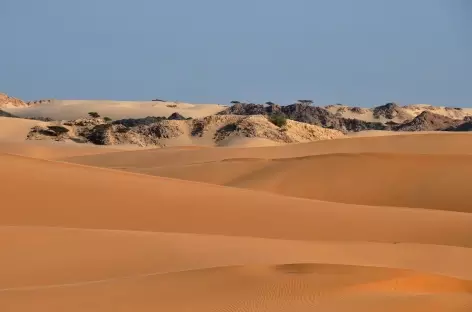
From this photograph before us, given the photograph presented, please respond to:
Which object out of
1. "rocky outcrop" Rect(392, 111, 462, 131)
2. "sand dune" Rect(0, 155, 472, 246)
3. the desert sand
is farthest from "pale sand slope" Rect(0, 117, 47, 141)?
"sand dune" Rect(0, 155, 472, 246)

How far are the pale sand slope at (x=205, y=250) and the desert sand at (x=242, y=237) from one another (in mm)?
20

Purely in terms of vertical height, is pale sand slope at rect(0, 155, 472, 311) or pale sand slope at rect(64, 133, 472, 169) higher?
pale sand slope at rect(64, 133, 472, 169)

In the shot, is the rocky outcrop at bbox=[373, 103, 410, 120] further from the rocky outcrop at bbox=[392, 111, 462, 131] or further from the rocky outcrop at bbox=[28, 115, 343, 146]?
the rocky outcrop at bbox=[28, 115, 343, 146]

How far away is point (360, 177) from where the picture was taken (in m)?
18.9

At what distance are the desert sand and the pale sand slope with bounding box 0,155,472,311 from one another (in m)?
0.02

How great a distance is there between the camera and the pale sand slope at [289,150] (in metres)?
27.2

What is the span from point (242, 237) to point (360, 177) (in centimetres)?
931

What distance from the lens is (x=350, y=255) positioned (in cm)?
901

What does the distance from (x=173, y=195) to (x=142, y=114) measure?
61.5m

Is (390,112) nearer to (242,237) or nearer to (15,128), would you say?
(15,128)

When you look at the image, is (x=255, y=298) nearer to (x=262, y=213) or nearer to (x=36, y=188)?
(x=262, y=213)

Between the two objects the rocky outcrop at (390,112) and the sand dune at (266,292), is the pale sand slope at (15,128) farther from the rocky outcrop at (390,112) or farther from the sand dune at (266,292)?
the sand dune at (266,292)

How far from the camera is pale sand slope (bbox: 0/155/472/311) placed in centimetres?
A: 600

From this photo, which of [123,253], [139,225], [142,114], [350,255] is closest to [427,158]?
[139,225]
